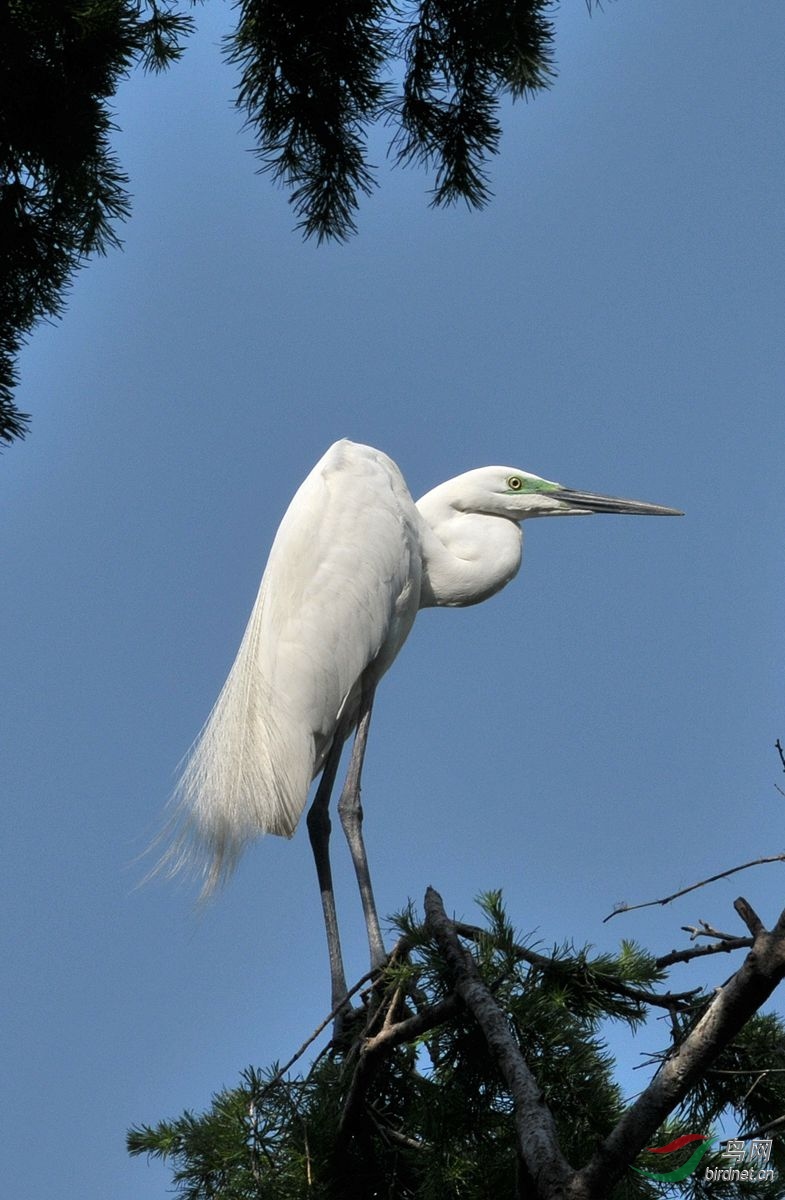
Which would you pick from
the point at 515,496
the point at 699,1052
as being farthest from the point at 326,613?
the point at 699,1052

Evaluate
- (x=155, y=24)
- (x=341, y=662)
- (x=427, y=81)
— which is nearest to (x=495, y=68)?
(x=427, y=81)

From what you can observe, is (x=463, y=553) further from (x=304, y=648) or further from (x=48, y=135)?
(x=48, y=135)

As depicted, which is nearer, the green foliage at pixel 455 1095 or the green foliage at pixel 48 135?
the green foliage at pixel 455 1095

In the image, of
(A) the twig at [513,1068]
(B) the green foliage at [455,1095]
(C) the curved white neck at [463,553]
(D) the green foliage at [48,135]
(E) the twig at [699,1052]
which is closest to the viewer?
(E) the twig at [699,1052]

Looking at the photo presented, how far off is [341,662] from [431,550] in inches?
29.6

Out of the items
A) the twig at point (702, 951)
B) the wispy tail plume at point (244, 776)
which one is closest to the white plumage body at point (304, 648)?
the wispy tail plume at point (244, 776)

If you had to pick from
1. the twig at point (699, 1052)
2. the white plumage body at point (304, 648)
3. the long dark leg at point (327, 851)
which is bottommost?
the twig at point (699, 1052)

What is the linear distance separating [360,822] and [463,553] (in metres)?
1.27

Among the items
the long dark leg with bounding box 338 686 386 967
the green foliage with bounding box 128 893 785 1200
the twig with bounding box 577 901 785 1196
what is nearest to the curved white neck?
the long dark leg with bounding box 338 686 386 967

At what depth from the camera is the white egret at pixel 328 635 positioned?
4438 mm

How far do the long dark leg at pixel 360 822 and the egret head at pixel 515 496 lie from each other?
1000mm

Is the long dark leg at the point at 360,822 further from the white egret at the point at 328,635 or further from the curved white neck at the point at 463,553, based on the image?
the curved white neck at the point at 463,553

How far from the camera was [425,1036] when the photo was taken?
8.68 ft

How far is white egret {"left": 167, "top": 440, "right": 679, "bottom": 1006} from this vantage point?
4438 millimetres
